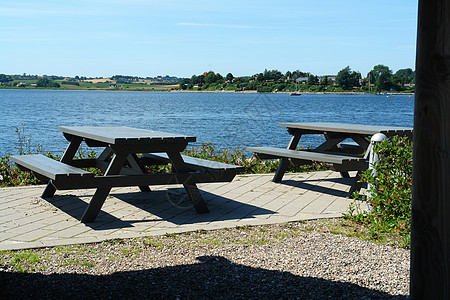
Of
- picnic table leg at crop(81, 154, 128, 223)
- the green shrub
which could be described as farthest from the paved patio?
the green shrub

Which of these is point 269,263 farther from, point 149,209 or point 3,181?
point 3,181

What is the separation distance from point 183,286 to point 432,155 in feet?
6.31

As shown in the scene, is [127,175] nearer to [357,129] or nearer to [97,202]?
[97,202]

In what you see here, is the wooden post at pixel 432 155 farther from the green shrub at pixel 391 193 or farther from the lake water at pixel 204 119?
the lake water at pixel 204 119

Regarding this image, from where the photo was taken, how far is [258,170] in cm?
900

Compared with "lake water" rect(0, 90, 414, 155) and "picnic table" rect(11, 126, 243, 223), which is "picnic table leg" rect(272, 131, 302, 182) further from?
"picnic table" rect(11, 126, 243, 223)

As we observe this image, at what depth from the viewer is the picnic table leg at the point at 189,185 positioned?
18.0 feet

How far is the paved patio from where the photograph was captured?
4723mm

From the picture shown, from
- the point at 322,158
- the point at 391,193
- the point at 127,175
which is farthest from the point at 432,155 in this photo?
the point at 322,158

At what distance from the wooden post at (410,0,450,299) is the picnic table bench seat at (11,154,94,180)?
356 centimetres

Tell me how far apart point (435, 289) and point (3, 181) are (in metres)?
7.01

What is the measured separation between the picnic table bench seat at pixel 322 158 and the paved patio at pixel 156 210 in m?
0.45

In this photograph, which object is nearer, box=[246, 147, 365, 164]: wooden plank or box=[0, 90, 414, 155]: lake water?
box=[246, 147, 365, 164]: wooden plank

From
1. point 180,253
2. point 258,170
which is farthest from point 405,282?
point 258,170
